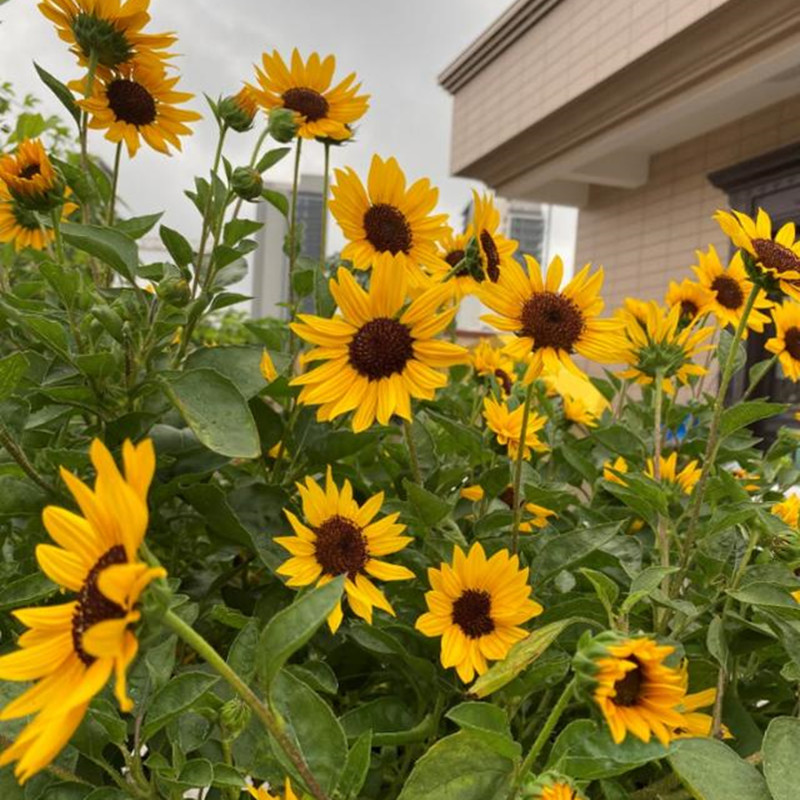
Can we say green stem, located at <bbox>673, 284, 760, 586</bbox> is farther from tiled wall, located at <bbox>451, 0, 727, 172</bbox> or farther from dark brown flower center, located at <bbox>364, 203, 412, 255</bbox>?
tiled wall, located at <bbox>451, 0, 727, 172</bbox>

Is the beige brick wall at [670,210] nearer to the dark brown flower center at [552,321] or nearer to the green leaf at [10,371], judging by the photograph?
the dark brown flower center at [552,321]

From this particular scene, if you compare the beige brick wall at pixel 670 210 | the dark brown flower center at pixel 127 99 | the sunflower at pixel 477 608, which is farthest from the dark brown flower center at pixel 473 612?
the beige brick wall at pixel 670 210

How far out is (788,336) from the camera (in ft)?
2.08

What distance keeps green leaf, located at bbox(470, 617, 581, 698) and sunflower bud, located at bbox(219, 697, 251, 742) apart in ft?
0.30

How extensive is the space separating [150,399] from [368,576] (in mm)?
163

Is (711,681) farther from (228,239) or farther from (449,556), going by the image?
(228,239)

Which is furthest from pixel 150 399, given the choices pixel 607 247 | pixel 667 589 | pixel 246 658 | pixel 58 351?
pixel 607 247

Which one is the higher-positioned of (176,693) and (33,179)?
(33,179)

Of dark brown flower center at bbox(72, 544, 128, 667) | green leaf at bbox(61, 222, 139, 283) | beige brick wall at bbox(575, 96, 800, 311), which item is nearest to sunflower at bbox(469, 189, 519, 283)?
green leaf at bbox(61, 222, 139, 283)

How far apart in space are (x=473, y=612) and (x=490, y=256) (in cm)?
22

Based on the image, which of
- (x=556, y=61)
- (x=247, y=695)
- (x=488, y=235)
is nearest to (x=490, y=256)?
(x=488, y=235)

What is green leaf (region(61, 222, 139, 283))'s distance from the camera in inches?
17.4

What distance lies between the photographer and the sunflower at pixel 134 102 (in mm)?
575

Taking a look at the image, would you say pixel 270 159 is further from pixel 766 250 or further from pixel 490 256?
Result: pixel 766 250
